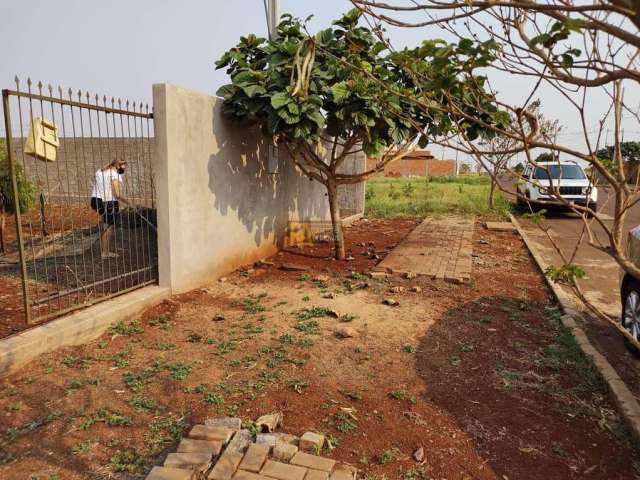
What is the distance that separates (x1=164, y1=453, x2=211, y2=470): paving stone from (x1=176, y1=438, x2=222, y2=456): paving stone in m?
0.04

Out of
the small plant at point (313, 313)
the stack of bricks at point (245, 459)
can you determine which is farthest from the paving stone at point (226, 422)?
the small plant at point (313, 313)

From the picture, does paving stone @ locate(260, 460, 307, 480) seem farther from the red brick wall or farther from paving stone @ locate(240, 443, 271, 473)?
the red brick wall

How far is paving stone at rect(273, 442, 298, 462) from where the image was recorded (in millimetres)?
2396

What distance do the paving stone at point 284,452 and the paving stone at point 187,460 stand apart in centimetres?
34

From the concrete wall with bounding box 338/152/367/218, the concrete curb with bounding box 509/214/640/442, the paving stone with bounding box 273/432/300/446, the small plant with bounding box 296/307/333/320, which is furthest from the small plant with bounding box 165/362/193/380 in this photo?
the concrete wall with bounding box 338/152/367/218

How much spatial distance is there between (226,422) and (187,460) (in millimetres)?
412

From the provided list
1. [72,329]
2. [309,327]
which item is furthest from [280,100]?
[72,329]

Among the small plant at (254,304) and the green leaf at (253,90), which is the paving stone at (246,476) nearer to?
the small plant at (254,304)

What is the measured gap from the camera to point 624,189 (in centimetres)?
154

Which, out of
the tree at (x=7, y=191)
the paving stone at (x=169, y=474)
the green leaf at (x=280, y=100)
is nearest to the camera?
the paving stone at (x=169, y=474)

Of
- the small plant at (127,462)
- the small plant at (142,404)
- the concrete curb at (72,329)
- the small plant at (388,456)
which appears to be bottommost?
the small plant at (388,456)

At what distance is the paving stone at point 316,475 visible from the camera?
2.24m

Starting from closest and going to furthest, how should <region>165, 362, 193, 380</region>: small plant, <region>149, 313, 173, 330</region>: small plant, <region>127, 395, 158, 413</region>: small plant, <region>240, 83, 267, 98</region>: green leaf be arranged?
1. <region>127, 395, 158, 413</region>: small plant
2. <region>165, 362, 193, 380</region>: small plant
3. <region>149, 313, 173, 330</region>: small plant
4. <region>240, 83, 267, 98</region>: green leaf

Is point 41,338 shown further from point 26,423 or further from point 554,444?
point 554,444
